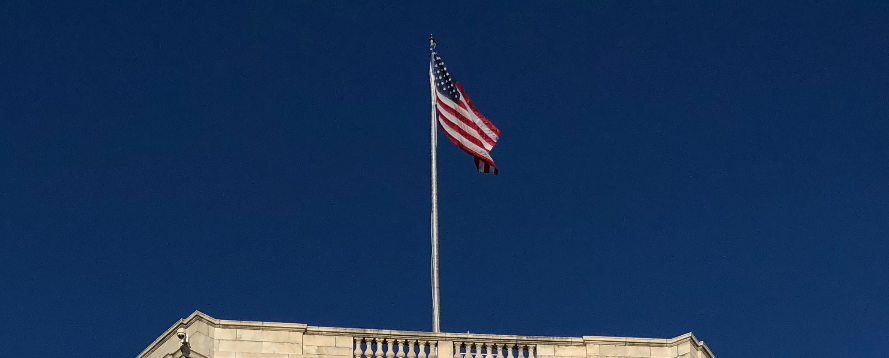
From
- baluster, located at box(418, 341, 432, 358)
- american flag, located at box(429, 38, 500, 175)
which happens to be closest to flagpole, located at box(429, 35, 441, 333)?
american flag, located at box(429, 38, 500, 175)

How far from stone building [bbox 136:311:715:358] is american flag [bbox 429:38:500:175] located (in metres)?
8.91

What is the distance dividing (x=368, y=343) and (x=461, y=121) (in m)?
10.4

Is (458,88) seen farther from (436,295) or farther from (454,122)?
(436,295)

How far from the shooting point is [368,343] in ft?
109

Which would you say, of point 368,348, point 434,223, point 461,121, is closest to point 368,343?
point 368,348

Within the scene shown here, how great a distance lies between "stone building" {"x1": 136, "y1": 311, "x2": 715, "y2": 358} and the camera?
106 feet

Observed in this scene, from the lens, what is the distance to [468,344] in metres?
33.3

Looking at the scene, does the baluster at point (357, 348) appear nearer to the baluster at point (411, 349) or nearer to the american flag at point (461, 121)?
the baluster at point (411, 349)

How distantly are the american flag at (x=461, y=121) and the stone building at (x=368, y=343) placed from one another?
8.91m

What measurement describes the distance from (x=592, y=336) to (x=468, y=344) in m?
2.41

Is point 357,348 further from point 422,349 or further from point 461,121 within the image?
point 461,121

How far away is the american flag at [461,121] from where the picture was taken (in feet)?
137

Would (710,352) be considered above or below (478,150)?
below

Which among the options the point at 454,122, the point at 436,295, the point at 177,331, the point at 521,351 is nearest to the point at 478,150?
the point at 454,122
